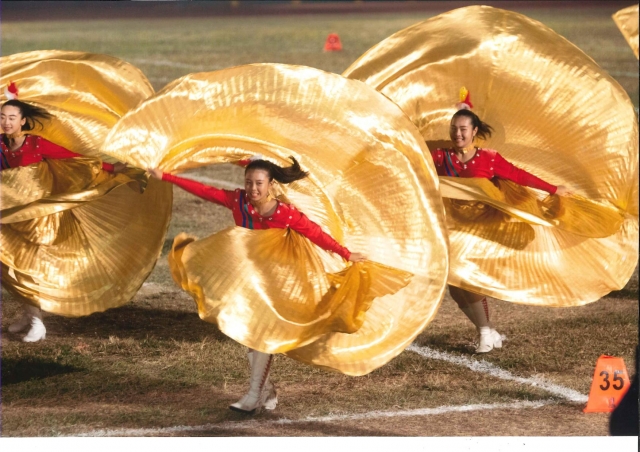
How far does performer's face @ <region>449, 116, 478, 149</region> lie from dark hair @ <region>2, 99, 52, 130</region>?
217 cm

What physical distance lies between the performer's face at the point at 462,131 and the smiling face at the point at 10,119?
2.24 m

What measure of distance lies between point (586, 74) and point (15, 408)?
135 inches

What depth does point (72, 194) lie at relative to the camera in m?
5.54

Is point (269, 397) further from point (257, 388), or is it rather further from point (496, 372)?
point (496, 372)

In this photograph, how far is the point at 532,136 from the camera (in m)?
6.21

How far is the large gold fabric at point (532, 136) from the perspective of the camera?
5.91 m

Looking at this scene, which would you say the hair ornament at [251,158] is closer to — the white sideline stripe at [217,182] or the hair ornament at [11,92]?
the hair ornament at [11,92]

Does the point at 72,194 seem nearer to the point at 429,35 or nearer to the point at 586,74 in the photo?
the point at 429,35

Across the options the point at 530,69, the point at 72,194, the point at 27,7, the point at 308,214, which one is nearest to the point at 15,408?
the point at 72,194

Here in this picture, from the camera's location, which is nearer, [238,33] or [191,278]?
[191,278]

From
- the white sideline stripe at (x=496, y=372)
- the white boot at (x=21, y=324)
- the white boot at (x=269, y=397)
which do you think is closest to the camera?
the white boot at (x=269, y=397)

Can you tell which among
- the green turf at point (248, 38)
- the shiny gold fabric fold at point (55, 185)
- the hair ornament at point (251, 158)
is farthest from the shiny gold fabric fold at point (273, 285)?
the green turf at point (248, 38)

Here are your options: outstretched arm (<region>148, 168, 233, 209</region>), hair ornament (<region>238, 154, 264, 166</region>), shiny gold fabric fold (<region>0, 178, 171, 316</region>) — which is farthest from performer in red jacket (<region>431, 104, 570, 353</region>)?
shiny gold fabric fold (<region>0, 178, 171, 316</region>)

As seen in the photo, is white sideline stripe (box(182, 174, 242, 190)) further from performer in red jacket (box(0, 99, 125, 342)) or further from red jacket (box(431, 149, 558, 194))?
red jacket (box(431, 149, 558, 194))
